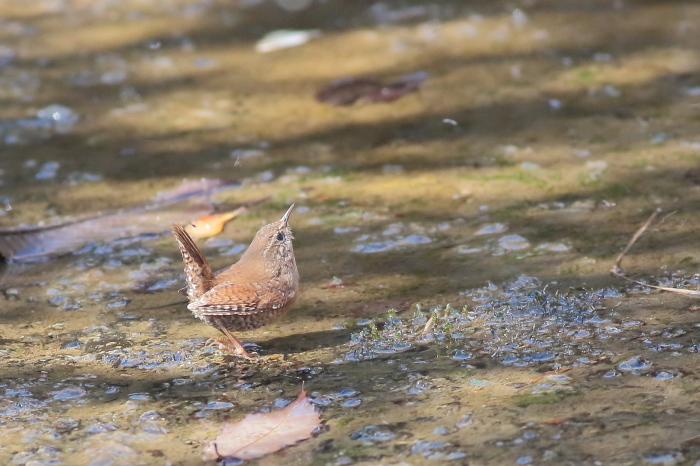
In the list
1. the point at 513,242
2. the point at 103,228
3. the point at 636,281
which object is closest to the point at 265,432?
the point at 636,281

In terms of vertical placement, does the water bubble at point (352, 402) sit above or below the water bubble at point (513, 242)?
above

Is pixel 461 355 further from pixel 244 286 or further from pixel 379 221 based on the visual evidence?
pixel 379 221

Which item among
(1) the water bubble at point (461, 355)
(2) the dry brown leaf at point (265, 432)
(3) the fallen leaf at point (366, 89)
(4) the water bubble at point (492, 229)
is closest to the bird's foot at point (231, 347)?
(2) the dry brown leaf at point (265, 432)

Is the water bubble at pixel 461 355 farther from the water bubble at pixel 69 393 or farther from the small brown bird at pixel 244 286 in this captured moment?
the water bubble at pixel 69 393

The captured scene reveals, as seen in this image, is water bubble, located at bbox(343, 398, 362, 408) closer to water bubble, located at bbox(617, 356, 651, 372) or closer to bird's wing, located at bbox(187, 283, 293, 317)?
bird's wing, located at bbox(187, 283, 293, 317)

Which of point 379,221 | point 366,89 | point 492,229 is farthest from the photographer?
point 366,89

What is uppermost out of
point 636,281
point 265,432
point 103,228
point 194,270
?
point 194,270

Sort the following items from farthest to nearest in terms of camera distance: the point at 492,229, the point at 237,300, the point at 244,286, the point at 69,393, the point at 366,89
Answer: the point at 366,89, the point at 492,229, the point at 244,286, the point at 237,300, the point at 69,393
